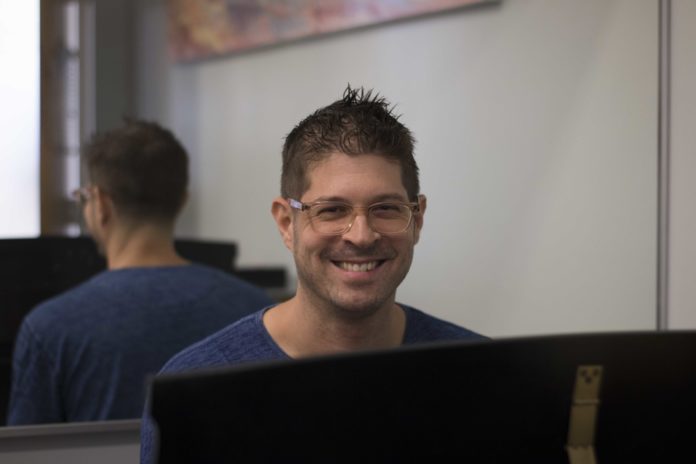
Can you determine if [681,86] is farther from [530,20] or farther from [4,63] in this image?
[4,63]

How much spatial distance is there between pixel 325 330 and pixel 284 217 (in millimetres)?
200

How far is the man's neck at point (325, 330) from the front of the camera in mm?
1521

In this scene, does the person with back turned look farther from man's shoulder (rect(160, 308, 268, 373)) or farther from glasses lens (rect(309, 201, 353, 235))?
glasses lens (rect(309, 201, 353, 235))

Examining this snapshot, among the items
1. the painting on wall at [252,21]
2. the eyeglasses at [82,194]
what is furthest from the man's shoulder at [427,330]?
the painting on wall at [252,21]

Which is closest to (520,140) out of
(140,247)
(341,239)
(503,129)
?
(503,129)

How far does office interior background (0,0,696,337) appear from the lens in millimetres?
2426

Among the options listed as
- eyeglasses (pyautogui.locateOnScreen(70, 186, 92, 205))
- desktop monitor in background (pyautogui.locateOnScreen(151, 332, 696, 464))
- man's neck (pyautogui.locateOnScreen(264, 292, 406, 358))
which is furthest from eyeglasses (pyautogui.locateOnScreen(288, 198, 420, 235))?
eyeglasses (pyautogui.locateOnScreen(70, 186, 92, 205))

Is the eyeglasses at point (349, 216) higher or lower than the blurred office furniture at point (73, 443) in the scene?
higher

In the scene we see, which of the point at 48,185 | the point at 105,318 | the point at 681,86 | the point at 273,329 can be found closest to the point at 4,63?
the point at 48,185

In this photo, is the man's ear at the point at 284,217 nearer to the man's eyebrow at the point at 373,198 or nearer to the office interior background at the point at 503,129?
the man's eyebrow at the point at 373,198

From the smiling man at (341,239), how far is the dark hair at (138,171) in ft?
Result: 2.89

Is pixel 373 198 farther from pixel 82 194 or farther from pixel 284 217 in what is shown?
pixel 82 194

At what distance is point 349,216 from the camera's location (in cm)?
151

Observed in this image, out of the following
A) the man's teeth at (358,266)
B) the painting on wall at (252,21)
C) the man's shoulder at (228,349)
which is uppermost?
the painting on wall at (252,21)
